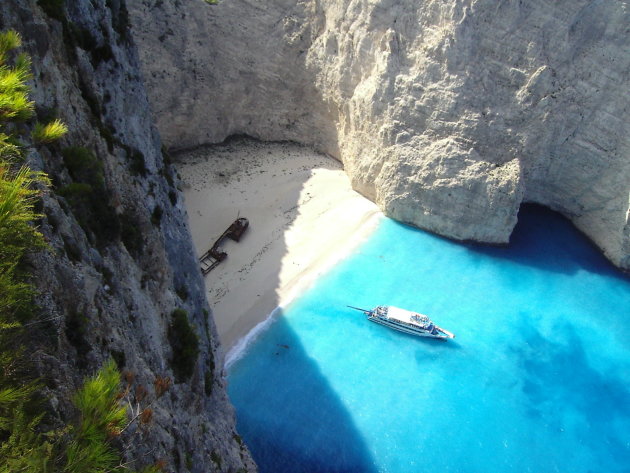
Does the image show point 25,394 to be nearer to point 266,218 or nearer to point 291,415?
point 291,415

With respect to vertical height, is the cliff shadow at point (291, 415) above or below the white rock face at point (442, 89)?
below

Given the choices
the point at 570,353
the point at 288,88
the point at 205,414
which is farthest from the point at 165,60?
the point at 570,353

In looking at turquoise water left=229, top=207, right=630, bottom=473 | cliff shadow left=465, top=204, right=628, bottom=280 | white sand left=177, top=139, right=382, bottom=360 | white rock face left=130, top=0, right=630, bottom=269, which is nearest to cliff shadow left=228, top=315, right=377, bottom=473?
turquoise water left=229, top=207, right=630, bottom=473

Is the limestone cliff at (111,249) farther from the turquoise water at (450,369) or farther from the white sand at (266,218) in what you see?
the white sand at (266,218)

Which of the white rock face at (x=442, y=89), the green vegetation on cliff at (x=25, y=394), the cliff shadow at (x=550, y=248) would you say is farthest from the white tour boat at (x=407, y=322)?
the green vegetation on cliff at (x=25, y=394)

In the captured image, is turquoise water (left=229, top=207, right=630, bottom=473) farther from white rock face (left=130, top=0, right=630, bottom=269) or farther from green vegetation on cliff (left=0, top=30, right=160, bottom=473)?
green vegetation on cliff (left=0, top=30, right=160, bottom=473)

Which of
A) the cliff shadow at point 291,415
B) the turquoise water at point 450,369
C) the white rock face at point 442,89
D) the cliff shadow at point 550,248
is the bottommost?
the cliff shadow at point 291,415

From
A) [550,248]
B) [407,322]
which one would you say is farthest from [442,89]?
[407,322]

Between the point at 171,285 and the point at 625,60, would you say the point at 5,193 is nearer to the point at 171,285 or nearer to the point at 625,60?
the point at 171,285
